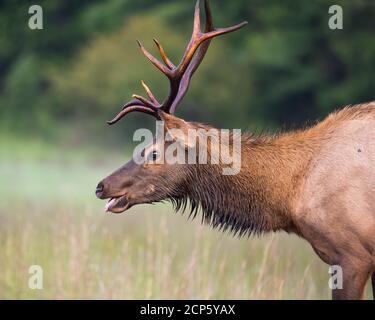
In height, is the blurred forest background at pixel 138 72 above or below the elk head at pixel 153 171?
above

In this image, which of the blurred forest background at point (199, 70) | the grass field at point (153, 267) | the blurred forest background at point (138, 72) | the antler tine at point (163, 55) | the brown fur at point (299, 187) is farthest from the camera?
the blurred forest background at point (199, 70)

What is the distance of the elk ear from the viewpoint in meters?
7.49

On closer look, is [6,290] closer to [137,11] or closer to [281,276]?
[281,276]

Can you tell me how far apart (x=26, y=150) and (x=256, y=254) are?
23.5 m

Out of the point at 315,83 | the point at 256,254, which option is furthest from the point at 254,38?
the point at 256,254

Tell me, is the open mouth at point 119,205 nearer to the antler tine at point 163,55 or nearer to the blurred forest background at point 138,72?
the antler tine at point 163,55

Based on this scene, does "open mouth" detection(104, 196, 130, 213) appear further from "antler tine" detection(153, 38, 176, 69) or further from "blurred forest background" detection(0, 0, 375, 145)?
"blurred forest background" detection(0, 0, 375, 145)

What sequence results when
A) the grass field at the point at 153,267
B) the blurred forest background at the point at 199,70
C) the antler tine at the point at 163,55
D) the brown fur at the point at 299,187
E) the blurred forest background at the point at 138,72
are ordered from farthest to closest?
the blurred forest background at the point at 199,70, the blurred forest background at the point at 138,72, the grass field at the point at 153,267, the antler tine at the point at 163,55, the brown fur at the point at 299,187

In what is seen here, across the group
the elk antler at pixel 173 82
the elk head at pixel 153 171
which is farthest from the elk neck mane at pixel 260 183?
the elk antler at pixel 173 82

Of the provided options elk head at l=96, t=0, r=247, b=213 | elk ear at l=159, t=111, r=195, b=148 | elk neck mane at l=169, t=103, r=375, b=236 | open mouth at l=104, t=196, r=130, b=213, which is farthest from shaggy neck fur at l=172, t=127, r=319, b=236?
open mouth at l=104, t=196, r=130, b=213

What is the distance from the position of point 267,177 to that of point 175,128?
2.66 feet

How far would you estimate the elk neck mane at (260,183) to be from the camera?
24.8 ft

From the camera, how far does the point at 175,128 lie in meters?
7.51

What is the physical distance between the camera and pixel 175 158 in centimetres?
761
